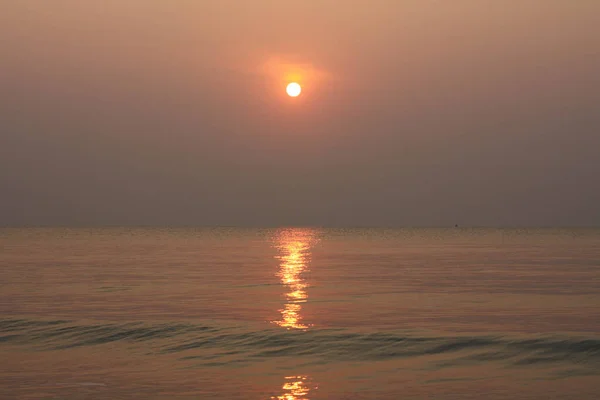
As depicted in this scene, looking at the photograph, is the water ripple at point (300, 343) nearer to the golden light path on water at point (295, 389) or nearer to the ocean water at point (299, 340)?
the ocean water at point (299, 340)

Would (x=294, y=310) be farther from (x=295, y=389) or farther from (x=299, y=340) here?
(x=295, y=389)

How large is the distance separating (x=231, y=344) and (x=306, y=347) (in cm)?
268

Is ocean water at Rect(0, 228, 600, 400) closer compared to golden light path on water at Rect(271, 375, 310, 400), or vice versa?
golden light path on water at Rect(271, 375, 310, 400)

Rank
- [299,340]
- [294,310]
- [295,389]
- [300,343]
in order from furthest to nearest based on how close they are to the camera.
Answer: [294,310]
[299,340]
[300,343]
[295,389]

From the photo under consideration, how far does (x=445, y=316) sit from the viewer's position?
3841cm

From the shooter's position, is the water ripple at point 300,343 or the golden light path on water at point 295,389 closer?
the golden light path on water at point 295,389

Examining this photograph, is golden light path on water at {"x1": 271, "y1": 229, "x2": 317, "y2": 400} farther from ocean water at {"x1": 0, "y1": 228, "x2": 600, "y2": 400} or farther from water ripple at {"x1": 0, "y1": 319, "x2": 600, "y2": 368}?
water ripple at {"x1": 0, "y1": 319, "x2": 600, "y2": 368}

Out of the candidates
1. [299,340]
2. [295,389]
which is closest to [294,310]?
[299,340]

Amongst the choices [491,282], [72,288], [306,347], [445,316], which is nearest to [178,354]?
[306,347]

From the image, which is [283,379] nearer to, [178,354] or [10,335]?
[178,354]

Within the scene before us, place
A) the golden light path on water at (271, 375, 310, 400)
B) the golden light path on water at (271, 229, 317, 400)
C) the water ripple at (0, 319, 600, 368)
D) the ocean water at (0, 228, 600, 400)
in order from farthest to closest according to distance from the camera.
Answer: the water ripple at (0, 319, 600, 368) < the ocean water at (0, 228, 600, 400) < the golden light path on water at (271, 229, 317, 400) < the golden light path on water at (271, 375, 310, 400)

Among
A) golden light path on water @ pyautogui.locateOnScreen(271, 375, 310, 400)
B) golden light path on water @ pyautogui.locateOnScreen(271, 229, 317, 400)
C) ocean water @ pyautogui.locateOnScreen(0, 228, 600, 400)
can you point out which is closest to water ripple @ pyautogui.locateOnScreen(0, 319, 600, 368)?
ocean water @ pyautogui.locateOnScreen(0, 228, 600, 400)

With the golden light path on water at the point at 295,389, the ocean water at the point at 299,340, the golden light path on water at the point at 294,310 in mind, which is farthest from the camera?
the ocean water at the point at 299,340

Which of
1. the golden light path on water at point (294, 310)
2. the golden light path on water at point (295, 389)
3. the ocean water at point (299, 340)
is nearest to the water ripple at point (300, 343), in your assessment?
the ocean water at point (299, 340)
